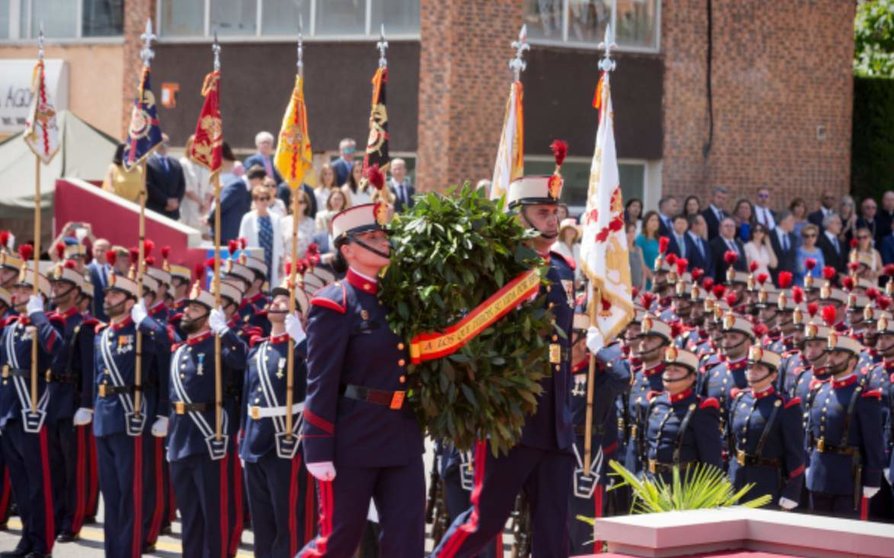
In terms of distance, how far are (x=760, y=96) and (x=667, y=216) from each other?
4.59 metres

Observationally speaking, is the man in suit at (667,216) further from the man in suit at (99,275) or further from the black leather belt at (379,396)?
the black leather belt at (379,396)

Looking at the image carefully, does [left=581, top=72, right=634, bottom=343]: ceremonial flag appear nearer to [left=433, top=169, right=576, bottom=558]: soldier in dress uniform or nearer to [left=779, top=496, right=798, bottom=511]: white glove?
[left=433, top=169, right=576, bottom=558]: soldier in dress uniform

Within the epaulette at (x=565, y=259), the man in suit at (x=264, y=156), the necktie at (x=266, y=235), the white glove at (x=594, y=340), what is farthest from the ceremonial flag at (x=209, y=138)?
the man in suit at (x=264, y=156)

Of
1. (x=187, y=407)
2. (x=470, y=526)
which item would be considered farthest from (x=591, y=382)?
(x=187, y=407)

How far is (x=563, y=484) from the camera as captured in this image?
31.4ft

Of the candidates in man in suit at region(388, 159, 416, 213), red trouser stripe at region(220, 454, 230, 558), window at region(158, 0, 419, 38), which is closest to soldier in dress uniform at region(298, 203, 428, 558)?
red trouser stripe at region(220, 454, 230, 558)

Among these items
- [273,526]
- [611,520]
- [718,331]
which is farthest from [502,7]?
[611,520]

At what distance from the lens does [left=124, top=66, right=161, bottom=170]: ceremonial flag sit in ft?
44.6

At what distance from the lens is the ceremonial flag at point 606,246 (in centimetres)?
1120

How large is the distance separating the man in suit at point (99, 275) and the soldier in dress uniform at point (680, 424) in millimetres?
6439

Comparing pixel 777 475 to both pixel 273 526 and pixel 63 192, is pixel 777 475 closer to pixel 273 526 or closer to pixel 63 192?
pixel 273 526

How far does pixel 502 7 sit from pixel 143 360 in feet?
39.8

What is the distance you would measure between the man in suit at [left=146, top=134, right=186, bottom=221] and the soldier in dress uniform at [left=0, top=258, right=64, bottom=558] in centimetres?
690

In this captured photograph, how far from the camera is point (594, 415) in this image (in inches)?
456
